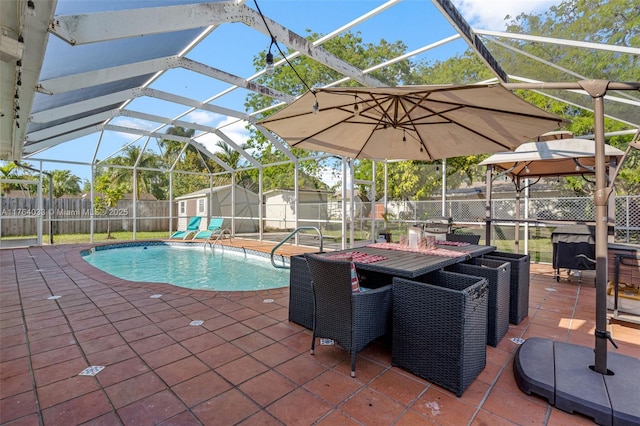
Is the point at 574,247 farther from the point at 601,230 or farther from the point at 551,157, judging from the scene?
the point at 601,230

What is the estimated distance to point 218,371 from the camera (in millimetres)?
2340

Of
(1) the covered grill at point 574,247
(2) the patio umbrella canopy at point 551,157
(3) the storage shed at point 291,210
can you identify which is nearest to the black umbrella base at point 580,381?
(2) the patio umbrella canopy at point 551,157

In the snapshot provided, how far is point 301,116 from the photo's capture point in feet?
10.9

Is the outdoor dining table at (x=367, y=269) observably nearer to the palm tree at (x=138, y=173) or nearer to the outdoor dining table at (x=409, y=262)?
the outdoor dining table at (x=409, y=262)

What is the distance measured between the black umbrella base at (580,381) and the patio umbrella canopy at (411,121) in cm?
208

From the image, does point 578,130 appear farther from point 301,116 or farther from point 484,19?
point 301,116

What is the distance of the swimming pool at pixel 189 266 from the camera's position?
6555 millimetres

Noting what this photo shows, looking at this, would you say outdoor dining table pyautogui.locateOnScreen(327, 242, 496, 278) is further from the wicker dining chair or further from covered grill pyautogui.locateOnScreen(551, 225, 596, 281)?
covered grill pyautogui.locateOnScreen(551, 225, 596, 281)

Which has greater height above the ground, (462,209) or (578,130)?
(578,130)

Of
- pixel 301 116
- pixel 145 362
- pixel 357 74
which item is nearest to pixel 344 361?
pixel 145 362

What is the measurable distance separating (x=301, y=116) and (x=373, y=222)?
19.6 ft

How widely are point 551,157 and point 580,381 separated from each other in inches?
143

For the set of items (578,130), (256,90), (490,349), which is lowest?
(490,349)

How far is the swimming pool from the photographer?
6.55 metres
